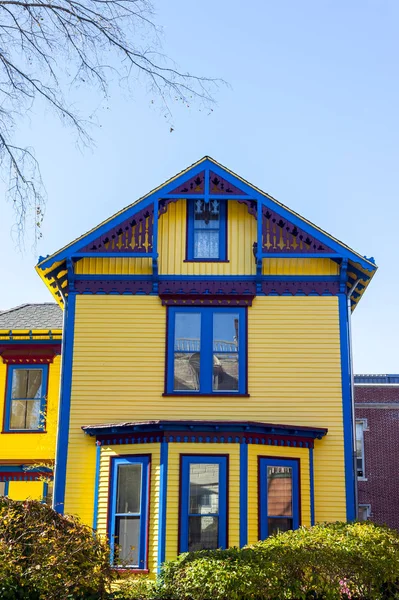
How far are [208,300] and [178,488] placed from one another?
439 centimetres

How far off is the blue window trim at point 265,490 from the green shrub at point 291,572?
4059 millimetres

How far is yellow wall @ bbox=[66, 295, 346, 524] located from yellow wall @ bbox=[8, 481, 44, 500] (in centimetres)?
551

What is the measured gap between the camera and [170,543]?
54.5 feet

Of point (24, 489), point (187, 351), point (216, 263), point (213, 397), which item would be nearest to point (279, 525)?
point (213, 397)

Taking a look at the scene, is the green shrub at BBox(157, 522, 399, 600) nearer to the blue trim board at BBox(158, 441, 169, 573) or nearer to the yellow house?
the blue trim board at BBox(158, 441, 169, 573)

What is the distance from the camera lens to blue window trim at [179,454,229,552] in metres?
16.7

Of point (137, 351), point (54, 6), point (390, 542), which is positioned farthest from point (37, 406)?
point (54, 6)

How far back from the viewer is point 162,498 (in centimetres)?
1694

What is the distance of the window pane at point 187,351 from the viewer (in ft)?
61.3

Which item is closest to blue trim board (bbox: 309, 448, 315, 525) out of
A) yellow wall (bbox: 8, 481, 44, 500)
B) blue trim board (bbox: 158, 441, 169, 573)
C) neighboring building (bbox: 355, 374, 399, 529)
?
blue trim board (bbox: 158, 441, 169, 573)

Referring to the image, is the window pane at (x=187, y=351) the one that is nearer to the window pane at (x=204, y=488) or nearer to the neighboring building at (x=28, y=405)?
the window pane at (x=204, y=488)

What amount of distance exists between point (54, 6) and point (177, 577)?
759 centimetres

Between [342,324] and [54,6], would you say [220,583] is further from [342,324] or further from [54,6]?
[342,324]

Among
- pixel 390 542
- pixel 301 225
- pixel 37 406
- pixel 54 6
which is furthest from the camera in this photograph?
pixel 37 406
